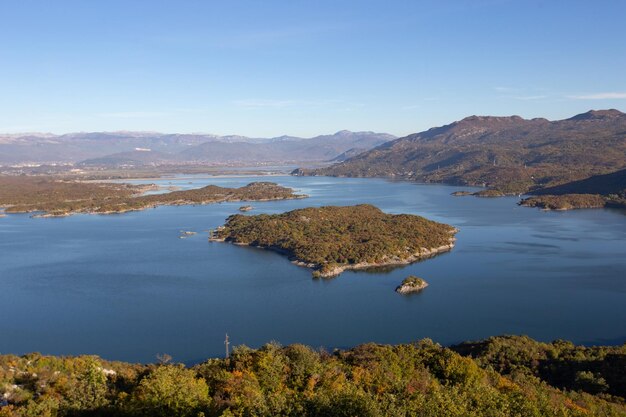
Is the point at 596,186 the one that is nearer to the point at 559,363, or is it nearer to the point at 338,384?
the point at 559,363

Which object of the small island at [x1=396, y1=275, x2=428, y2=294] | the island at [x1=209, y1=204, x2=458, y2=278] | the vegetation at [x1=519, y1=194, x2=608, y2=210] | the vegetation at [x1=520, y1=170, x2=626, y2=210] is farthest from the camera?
the vegetation at [x1=520, y1=170, x2=626, y2=210]

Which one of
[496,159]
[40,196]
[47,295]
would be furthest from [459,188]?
[47,295]

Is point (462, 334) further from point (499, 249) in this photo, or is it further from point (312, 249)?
point (499, 249)

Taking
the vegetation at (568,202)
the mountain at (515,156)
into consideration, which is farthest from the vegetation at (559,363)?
the mountain at (515,156)

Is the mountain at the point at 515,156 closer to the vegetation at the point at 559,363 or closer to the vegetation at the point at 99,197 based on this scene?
the vegetation at the point at 99,197

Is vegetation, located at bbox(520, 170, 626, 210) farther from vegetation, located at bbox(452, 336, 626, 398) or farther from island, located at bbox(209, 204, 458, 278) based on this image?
vegetation, located at bbox(452, 336, 626, 398)

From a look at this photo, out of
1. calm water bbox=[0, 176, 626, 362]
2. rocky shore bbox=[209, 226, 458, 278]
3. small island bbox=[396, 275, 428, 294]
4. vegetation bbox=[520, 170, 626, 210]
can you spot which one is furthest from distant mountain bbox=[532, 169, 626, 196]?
small island bbox=[396, 275, 428, 294]
